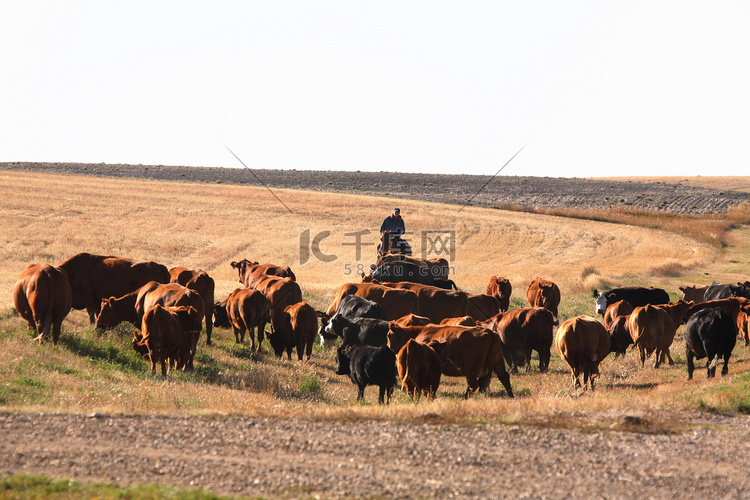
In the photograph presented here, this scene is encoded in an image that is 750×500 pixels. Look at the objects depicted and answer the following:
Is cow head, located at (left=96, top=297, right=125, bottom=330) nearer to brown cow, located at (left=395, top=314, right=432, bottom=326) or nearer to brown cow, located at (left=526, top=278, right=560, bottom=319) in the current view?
brown cow, located at (left=395, top=314, right=432, bottom=326)

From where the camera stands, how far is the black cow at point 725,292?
21734mm

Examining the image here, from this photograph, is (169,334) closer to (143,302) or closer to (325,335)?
(143,302)

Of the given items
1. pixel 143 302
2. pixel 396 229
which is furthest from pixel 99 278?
pixel 396 229

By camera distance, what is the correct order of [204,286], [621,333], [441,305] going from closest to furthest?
1. [204,286]
2. [621,333]
3. [441,305]

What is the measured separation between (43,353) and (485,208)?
5620 cm

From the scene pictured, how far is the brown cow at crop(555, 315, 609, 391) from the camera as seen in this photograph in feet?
42.6

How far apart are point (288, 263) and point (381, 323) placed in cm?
2469

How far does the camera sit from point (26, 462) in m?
6.66

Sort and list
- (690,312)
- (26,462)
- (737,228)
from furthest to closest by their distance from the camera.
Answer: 1. (737,228)
2. (690,312)
3. (26,462)

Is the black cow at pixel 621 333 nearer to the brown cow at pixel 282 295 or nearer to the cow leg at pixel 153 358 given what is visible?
the brown cow at pixel 282 295

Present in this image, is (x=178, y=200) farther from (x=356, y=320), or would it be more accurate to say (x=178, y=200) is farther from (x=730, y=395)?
(x=730, y=395)

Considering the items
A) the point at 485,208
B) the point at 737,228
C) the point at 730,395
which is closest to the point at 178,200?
the point at 485,208

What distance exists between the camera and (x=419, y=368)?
1120 cm

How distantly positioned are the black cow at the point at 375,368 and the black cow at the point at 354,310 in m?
3.26
